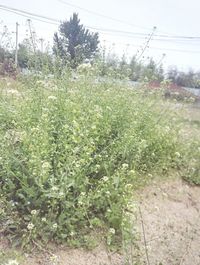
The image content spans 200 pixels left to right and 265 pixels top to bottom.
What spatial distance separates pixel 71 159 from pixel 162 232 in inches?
38.3

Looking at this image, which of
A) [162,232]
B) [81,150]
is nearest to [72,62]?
[81,150]

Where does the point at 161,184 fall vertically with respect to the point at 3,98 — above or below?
below

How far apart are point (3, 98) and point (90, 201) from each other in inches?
72.8

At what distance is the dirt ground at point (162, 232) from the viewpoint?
245cm

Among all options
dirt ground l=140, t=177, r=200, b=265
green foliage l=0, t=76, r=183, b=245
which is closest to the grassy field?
green foliage l=0, t=76, r=183, b=245

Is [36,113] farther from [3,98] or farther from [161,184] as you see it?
[161,184]

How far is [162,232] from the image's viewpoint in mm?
2955

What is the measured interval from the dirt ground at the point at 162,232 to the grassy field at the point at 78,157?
93 mm

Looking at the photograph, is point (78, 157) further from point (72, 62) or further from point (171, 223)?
point (72, 62)

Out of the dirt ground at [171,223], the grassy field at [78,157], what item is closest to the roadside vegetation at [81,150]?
the grassy field at [78,157]

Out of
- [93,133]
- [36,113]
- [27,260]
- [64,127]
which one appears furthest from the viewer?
[36,113]

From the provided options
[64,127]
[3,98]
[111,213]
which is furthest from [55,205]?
[3,98]

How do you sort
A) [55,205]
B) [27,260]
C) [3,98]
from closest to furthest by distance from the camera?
[27,260] < [55,205] < [3,98]

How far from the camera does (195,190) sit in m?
3.97
